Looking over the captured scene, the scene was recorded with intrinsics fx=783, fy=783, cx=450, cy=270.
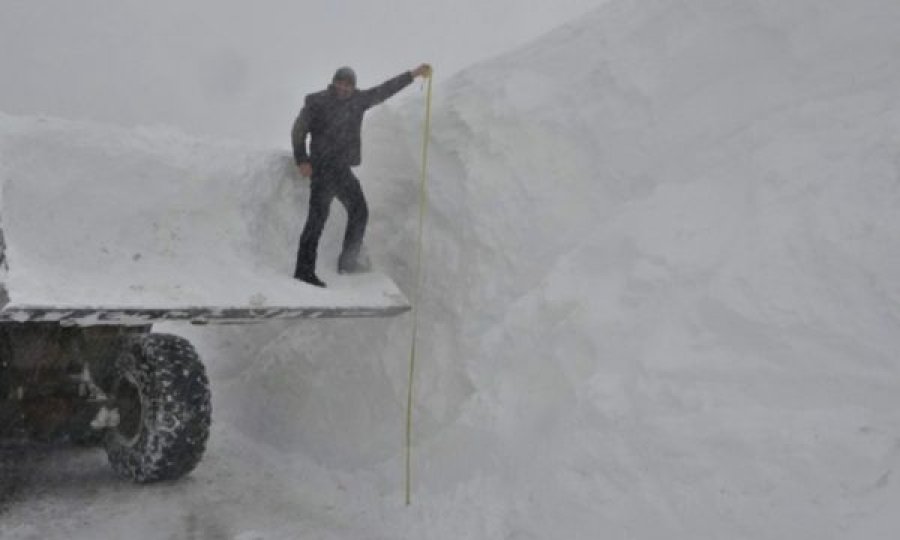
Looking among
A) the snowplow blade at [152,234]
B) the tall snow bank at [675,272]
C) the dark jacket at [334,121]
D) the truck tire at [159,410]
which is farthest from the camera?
the dark jacket at [334,121]

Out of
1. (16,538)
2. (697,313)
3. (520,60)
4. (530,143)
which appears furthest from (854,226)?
(16,538)

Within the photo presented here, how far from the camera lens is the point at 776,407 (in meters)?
4.11

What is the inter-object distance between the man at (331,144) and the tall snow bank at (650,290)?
65 cm

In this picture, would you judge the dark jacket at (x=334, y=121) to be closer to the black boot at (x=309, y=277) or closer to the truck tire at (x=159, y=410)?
the black boot at (x=309, y=277)

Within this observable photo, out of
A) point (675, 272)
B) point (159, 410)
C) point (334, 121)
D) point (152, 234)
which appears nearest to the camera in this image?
point (675, 272)

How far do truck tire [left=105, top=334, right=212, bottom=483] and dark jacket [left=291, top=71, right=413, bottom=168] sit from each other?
1902 millimetres

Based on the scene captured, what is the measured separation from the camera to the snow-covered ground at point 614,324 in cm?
409

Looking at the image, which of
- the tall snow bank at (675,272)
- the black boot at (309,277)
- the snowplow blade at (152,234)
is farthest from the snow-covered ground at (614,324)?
the black boot at (309,277)

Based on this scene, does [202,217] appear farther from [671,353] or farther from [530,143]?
[671,353]

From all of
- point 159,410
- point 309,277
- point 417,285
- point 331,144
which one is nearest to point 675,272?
point 417,285

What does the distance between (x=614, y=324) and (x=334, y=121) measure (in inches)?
116

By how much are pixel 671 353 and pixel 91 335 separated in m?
4.35

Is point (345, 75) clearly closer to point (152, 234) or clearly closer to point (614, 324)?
point (152, 234)

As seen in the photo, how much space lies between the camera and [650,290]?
500cm
